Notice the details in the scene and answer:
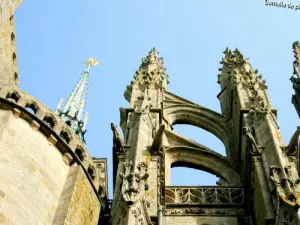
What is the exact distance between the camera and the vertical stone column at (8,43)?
1788 cm

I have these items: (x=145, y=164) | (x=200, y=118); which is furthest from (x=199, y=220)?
(x=200, y=118)

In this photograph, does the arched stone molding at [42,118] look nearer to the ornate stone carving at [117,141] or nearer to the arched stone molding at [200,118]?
the ornate stone carving at [117,141]

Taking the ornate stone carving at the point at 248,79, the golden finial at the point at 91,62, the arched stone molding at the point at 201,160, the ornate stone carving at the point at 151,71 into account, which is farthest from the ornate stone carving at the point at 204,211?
the golden finial at the point at 91,62

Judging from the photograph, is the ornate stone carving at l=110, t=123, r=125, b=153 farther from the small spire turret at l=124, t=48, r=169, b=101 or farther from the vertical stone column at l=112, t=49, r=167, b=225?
the small spire turret at l=124, t=48, r=169, b=101

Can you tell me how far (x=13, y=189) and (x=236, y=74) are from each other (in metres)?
12.9

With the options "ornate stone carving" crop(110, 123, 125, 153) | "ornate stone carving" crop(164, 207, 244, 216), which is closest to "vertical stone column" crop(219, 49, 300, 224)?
"ornate stone carving" crop(164, 207, 244, 216)

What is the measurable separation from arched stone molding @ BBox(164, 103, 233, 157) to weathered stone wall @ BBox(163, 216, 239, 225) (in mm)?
5072

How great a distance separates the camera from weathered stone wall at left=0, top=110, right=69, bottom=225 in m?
10.6

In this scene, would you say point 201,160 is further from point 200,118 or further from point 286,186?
point 286,186

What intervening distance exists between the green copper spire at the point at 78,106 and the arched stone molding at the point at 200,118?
8.22 m

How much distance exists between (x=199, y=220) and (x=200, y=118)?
23.1ft

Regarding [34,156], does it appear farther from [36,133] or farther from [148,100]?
[148,100]

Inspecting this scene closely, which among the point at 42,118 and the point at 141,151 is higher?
the point at 141,151

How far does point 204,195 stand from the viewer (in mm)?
15742
